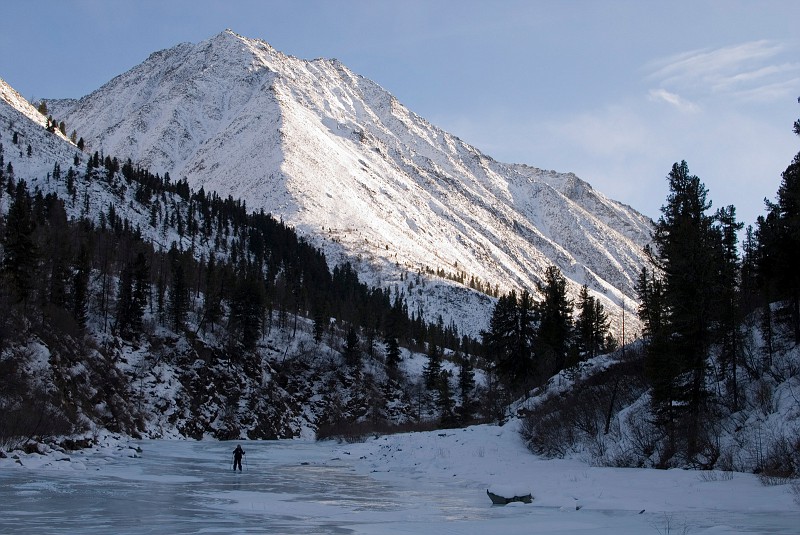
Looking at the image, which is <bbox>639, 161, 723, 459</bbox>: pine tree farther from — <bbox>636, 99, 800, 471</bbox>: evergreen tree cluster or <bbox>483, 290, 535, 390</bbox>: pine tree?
<bbox>483, 290, 535, 390</bbox>: pine tree

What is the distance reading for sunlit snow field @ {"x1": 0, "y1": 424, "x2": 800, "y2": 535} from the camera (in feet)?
50.3

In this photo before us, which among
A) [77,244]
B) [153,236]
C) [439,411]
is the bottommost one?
[439,411]

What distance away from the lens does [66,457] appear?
3247 centimetres

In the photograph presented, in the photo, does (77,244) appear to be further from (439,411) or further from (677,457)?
(677,457)

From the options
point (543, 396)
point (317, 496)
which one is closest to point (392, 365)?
point (543, 396)

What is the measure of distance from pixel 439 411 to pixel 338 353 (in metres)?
20.8

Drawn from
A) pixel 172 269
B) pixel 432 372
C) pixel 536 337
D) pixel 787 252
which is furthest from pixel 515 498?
pixel 172 269

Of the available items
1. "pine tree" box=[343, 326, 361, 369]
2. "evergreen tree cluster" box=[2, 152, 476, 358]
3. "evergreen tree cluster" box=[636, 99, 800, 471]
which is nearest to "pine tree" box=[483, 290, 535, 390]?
"evergreen tree cluster" box=[636, 99, 800, 471]

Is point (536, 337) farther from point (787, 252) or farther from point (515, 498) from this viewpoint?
point (515, 498)

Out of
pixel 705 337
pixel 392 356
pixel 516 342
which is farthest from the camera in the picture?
pixel 392 356

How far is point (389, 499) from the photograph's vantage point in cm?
2277

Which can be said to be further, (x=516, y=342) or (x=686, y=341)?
(x=516, y=342)

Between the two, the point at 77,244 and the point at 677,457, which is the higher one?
the point at 77,244

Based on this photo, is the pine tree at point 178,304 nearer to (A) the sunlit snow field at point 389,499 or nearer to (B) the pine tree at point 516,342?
(B) the pine tree at point 516,342
